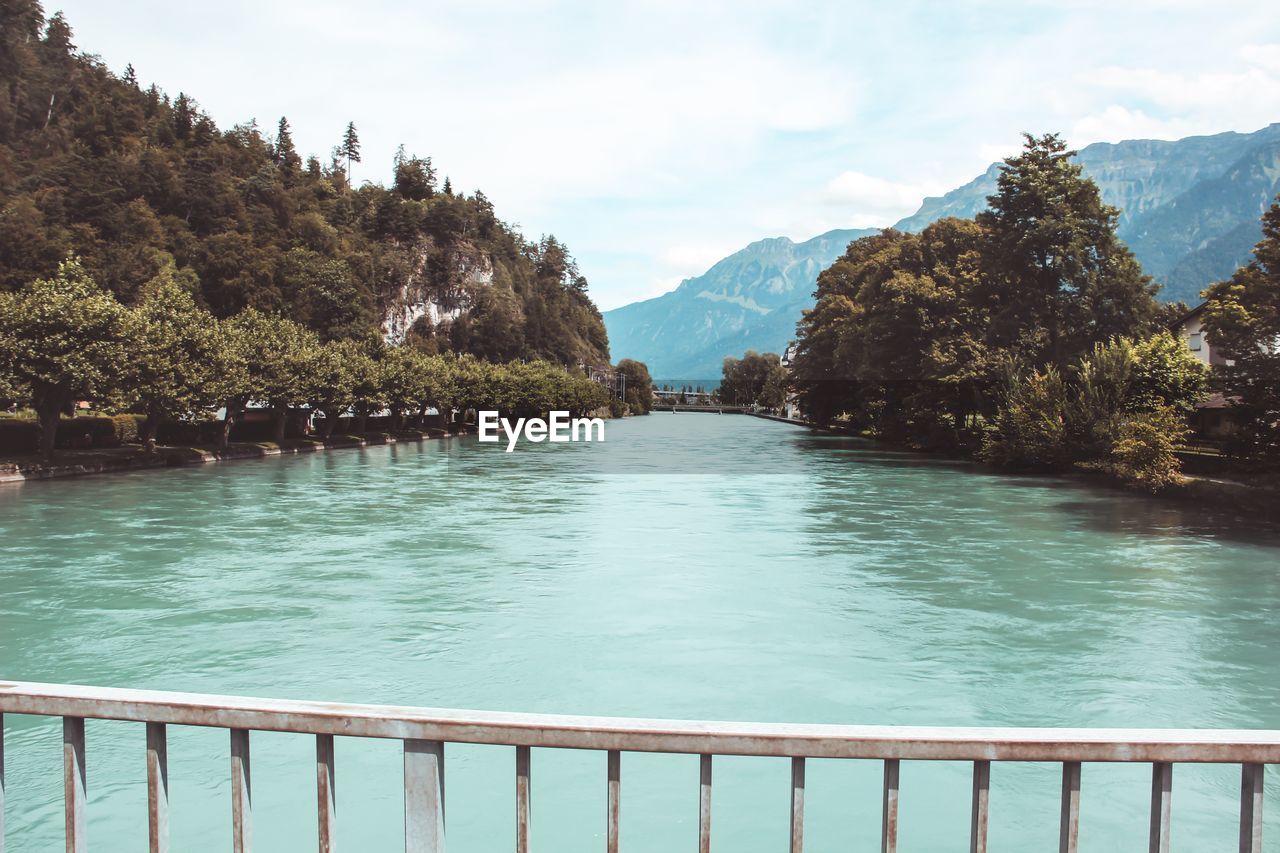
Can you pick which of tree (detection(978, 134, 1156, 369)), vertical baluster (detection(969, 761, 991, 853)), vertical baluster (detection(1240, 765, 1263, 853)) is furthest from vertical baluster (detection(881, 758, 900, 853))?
tree (detection(978, 134, 1156, 369))

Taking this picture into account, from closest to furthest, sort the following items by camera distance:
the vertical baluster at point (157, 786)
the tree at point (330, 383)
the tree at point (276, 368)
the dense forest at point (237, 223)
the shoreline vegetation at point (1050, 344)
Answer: the vertical baluster at point (157, 786)
the shoreline vegetation at point (1050, 344)
the tree at point (276, 368)
the tree at point (330, 383)
the dense forest at point (237, 223)

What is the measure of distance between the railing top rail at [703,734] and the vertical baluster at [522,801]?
0.28 ft

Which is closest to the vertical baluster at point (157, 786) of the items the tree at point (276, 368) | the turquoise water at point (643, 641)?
the turquoise water at point (643, 641)

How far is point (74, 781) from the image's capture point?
10.7 ft

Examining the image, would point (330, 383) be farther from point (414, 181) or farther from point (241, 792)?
point (414, 181)

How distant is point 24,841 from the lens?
7.52 metres

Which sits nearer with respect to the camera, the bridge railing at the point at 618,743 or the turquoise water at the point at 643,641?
the bridge railing at the point at 618,743

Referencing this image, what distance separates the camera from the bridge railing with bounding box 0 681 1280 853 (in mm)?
2910

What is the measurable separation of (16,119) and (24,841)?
141 metres

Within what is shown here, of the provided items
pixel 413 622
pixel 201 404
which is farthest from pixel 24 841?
pixel 201 404

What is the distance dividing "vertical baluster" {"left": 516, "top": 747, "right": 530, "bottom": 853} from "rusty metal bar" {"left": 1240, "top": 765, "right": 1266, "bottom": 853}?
84.8 inches

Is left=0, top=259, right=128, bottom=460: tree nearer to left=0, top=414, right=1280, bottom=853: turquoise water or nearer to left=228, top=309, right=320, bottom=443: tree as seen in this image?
left=0, top=414, right=1280, bottom=853: turquoise water

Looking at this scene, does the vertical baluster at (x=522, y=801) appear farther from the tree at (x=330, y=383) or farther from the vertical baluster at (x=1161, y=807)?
the tree at (x=330, y=383)

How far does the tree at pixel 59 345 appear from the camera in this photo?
111 ft
